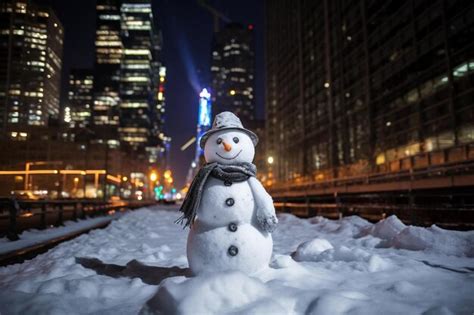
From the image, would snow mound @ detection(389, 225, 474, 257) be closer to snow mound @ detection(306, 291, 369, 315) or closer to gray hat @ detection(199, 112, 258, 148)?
snow mound @ detection(306, 291, 369, 315)

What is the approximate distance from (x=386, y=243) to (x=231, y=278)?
4094mm

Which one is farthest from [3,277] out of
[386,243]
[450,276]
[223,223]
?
[386,243]

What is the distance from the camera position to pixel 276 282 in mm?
3396

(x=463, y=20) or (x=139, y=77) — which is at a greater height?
(x=139, y=77)

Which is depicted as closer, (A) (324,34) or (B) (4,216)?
(B) (4,216)

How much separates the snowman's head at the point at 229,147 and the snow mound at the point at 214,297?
139 centimetres

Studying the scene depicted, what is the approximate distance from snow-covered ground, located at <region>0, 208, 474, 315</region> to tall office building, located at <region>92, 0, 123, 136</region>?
156m

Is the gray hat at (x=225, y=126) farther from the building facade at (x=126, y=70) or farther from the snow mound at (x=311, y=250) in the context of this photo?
the building facade at (x=126, y=70)

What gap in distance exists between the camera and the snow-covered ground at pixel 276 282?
2717 mm

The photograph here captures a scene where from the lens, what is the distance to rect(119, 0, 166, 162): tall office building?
156125 mm

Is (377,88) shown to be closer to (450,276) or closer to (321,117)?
(321,117)

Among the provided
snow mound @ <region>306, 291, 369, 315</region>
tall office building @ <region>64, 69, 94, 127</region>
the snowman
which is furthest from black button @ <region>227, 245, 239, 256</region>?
tall office building @ <region>64, 69, 94, 127</region>

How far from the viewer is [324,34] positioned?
50.7 m

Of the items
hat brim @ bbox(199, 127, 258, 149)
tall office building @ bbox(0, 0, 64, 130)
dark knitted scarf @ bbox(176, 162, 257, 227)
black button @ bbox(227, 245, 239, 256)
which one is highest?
tall office building @ bbox(0, 0, 64, 130)
